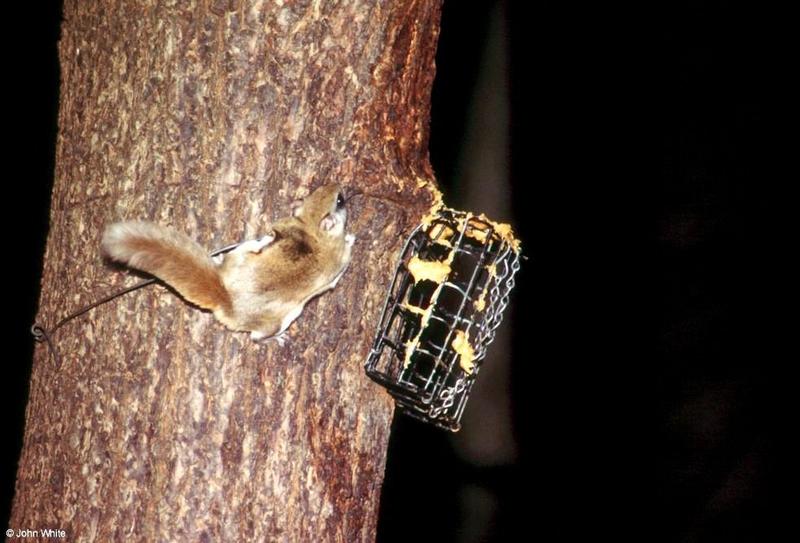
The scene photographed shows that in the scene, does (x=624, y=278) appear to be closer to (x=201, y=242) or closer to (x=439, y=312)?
(x=439, y=312)

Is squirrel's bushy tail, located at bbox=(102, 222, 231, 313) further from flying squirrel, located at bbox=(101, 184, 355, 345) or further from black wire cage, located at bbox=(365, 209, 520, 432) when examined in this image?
black wire cage, located at bbox=(365, 209, 520, 432)

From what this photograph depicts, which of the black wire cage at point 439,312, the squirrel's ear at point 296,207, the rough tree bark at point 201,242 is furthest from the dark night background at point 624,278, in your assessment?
the squirrel's ear at point 296,207

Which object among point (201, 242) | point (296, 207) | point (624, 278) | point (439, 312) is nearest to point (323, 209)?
point (296, 207)

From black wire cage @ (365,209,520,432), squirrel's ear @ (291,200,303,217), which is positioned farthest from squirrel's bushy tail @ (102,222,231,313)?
black wire cage @ (365,209,520,432)

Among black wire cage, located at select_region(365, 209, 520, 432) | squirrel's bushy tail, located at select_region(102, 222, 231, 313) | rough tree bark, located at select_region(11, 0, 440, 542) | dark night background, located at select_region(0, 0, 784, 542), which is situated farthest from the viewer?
dark night background, located at select_region(0, 0, 784, 542)

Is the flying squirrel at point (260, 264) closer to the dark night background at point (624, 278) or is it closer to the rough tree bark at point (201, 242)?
the rough tree bark at point (201, 242)
